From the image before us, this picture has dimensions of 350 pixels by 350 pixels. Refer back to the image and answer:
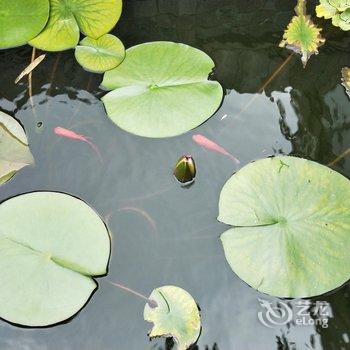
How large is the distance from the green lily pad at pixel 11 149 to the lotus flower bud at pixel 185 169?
2.03 feet

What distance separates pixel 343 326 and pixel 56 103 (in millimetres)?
1504

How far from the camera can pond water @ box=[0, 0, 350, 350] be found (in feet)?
6.12

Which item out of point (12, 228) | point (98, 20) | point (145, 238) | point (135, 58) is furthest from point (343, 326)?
point (98, 20)

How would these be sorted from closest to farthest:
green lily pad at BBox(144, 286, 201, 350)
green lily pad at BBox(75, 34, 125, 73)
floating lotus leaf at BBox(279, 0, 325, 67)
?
1. green lily pad at BBox(144, 286, 201, 350)
2. green lily pad at BBox(75, 34, 125, 73)
3. floating lotus leaf at BBox(279, 0, 325, 67)

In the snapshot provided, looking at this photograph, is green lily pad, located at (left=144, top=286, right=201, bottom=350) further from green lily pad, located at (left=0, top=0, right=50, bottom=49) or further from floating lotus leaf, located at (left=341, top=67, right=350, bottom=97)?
green lily pad, located at (left=0, top=0, right=50, bottom=49)

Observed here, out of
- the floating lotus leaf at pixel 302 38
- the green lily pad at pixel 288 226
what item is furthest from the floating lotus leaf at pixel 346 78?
the green lily pad at pixel 288 226

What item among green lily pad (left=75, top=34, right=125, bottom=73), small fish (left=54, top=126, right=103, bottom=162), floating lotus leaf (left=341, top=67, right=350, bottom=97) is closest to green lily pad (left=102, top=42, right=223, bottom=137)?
green lily pad (left=75, top=34, right=125, bottom=73)

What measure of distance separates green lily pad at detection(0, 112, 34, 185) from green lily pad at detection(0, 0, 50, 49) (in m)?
0.39

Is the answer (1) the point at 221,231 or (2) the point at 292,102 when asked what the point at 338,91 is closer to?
(2) the point at 292,102

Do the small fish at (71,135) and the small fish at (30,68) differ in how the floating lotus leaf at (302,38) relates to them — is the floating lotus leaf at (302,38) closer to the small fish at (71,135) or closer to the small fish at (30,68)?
the small fish at (71,135)

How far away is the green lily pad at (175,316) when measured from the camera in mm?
1800

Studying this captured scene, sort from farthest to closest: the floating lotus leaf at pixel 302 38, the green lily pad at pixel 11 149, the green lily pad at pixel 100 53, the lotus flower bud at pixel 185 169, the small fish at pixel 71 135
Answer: the floating lotus leaf at pixel 302 38, the green lily pad at pixel 100 53, the small fish at pixel 71 135, the green lily pad at pixel 11 149, the lotus flower bud at pixel 185 169

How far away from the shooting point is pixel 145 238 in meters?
2.02

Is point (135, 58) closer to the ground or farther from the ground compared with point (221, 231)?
farther from the ground
